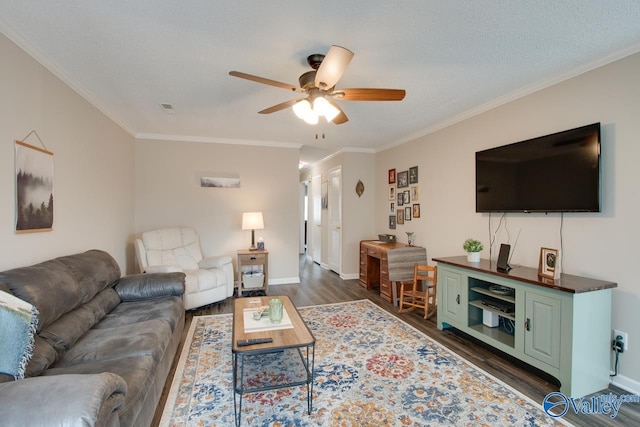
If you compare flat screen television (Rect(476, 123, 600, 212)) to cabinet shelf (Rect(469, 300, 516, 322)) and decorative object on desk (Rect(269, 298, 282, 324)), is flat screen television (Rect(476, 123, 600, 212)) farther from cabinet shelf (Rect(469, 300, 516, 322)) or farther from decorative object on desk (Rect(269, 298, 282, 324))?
decorative object on desk (Rect(269, 298, 282, 324))

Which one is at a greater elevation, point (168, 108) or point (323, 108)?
point (168, 108)

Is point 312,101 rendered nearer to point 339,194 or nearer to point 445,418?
point 445,418

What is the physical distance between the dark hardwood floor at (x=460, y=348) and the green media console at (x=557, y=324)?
12cm

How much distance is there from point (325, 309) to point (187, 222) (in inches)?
101

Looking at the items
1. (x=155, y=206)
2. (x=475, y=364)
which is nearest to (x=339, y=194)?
(x=155, y=206)

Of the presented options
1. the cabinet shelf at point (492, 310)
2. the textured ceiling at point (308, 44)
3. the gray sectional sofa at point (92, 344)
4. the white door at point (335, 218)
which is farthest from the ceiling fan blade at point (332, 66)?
the white door at point (335, 218)

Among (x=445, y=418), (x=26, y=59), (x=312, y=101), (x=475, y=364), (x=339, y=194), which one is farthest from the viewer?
(x=339, y=194)

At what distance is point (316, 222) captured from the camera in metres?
7.43

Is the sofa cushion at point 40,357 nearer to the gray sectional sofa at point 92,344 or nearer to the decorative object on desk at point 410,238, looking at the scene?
the gray sectional sofa at point 92,344

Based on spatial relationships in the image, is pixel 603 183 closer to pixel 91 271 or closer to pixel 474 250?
pixel 474 250

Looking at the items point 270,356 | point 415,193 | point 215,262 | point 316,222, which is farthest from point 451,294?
point 316,222

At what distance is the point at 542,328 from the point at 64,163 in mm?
4114

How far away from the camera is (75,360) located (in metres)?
1.68

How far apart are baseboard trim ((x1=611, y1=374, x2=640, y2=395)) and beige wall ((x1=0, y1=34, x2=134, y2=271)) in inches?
170
